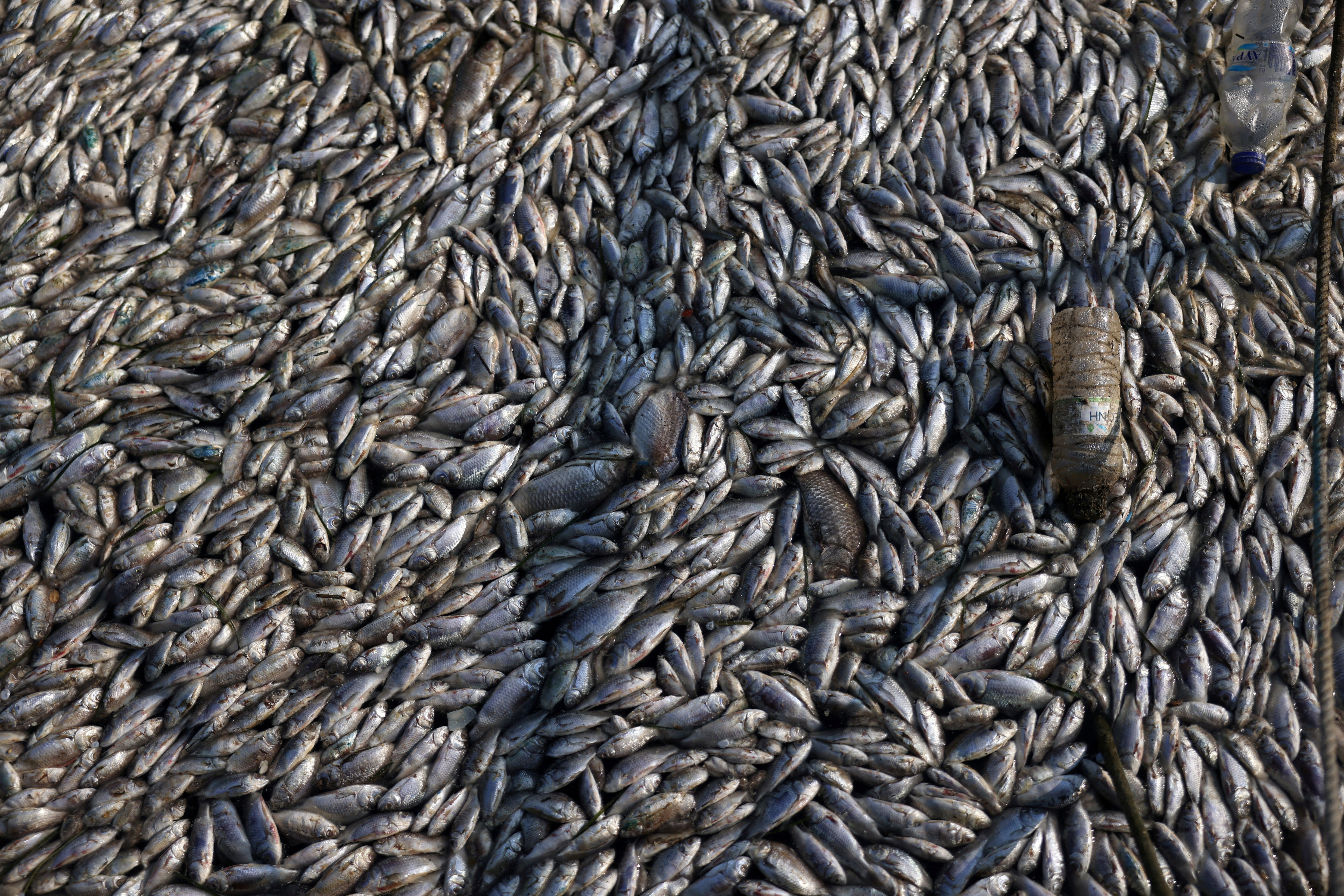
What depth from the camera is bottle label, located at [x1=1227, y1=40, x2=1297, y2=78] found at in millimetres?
3646

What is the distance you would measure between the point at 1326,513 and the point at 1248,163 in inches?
53.6

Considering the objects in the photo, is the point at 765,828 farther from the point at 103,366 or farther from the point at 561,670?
the point at 103,366

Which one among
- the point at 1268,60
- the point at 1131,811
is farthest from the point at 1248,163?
the point at 1131,811

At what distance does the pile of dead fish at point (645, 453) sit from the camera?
2852 mm

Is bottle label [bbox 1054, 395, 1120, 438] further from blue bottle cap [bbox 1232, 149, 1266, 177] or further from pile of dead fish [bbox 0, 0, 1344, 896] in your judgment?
blue bottle cap [bbox 1232, 149, 1266, 177]

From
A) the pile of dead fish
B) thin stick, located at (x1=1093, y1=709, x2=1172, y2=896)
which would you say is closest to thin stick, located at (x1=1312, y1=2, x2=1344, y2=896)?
the pile of dead fish

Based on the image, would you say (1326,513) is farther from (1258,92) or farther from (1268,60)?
(1268,60)

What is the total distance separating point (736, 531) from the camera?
315cm

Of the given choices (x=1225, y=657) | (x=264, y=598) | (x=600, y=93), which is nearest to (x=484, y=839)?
(x=264, y=598)

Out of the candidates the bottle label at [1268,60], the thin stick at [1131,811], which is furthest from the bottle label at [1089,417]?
the bottle label at [1268,60]

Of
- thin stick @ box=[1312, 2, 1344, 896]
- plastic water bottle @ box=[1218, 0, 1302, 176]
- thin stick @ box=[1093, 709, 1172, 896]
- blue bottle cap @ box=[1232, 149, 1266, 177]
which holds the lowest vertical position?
thin stick @ box=[1093, 709, 1172, 896]

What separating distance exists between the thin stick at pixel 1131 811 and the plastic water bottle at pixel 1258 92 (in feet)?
7.34

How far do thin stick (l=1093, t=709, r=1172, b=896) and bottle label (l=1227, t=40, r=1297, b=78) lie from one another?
257 centimetres

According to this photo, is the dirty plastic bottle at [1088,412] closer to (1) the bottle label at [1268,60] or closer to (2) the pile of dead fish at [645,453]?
(2) the pile of dead fish at [645,453]
